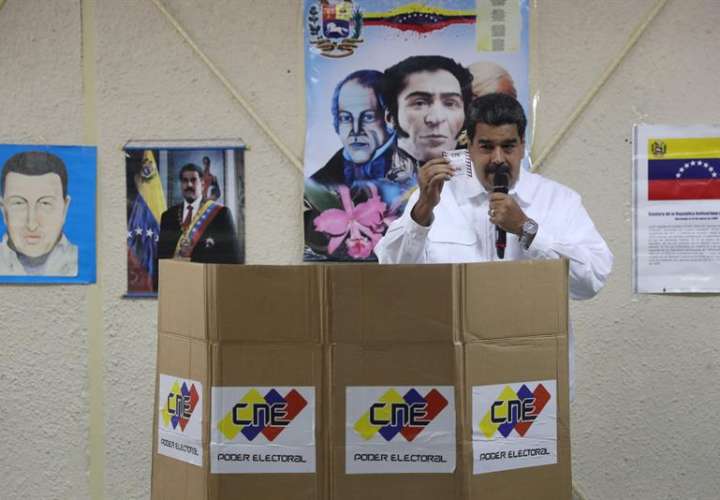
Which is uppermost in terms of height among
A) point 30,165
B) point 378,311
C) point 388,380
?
point 30,165

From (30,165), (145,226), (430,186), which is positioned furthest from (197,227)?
(430,186)

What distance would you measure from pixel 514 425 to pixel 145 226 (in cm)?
210

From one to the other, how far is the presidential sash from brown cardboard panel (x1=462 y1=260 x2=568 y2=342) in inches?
73.1

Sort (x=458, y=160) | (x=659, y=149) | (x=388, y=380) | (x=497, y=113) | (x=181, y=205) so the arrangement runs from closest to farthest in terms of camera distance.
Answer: (x=388, y=380)
(x=458, y=160)
(x=497, y=113)
(x=659, y=149)
(x=181, y=205)

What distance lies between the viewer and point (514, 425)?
1.75 m

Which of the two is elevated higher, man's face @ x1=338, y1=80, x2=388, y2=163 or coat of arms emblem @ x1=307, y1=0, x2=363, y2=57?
coat of arms emblem @ x1=307, y1=0, x2=363, y2=57

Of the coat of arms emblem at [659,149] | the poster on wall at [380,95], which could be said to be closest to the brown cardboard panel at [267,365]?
the poster on wall at [380,95]

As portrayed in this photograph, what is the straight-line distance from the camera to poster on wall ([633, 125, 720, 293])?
3291 mm

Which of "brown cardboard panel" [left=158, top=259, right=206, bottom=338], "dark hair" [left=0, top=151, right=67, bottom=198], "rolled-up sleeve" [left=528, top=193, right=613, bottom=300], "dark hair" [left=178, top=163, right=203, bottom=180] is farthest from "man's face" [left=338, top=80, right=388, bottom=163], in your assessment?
"brown cardboard panel" [left=158, top=259, right=206, bottom=338]

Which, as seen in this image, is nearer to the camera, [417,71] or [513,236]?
[513,236]

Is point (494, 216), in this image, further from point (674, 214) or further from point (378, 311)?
point (674, 214)

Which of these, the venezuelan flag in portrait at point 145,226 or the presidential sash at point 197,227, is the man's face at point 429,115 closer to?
the presidential sash at point 197,227

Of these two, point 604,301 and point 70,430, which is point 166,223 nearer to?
point 70,430

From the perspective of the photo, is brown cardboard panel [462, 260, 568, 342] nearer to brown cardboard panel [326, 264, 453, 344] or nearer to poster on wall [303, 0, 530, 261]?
brown cardboard panel [326, 264, 453, 344]
